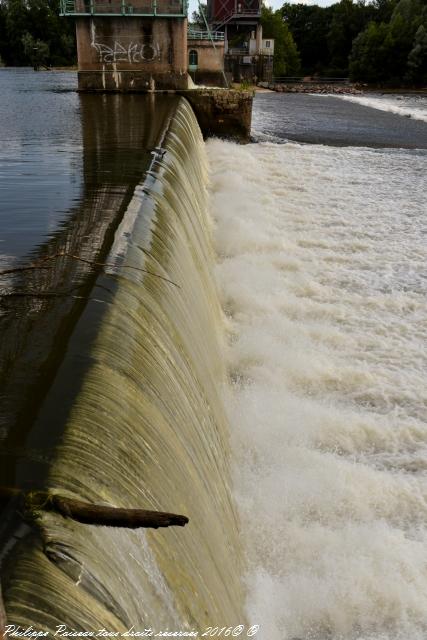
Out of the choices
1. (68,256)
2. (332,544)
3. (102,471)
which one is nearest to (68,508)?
(102,471)

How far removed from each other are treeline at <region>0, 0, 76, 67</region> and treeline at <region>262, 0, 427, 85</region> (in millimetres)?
23733

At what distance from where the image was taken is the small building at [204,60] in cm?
3347

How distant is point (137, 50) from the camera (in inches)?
802

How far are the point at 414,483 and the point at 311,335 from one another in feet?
8.44

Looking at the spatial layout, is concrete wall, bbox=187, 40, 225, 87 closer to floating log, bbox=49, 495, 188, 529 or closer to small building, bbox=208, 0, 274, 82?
small building, bbox=208, 0, 274, 82

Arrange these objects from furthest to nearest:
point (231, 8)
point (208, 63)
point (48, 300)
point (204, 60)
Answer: point (231, 8) < point (208, 63) < point (204, 60) < point (48, 300)

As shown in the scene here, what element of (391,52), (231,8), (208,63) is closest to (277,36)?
(391,52)

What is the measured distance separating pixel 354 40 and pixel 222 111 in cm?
6122

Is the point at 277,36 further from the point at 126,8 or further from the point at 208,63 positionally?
the point at 126,8

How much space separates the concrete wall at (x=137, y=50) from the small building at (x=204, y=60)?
13516 millimetres

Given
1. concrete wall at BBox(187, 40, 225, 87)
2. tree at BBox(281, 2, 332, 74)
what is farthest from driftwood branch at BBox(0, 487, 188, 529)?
tree at BBox(281, 2, 332, 74)

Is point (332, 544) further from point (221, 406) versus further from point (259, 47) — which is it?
point (259, 47)

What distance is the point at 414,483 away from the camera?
493cm

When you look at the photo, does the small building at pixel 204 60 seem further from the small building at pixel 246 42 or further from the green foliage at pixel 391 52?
the green foliage at pixel 391 52
